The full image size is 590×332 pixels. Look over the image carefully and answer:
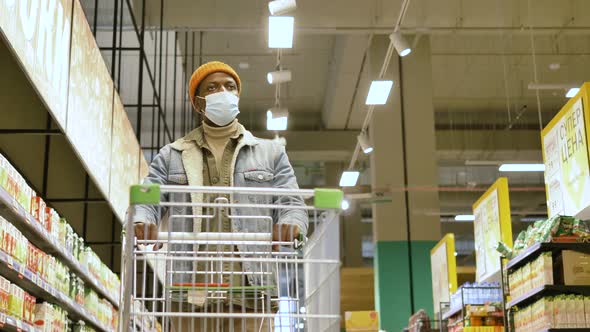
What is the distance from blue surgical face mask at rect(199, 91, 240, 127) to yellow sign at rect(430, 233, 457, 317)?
7.67 meters

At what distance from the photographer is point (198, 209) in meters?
2.79

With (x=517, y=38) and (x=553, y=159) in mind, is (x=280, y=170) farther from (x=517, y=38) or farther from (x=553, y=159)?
(x=517, y=38)

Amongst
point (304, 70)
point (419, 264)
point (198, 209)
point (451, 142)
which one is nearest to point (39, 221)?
point (198, 209)

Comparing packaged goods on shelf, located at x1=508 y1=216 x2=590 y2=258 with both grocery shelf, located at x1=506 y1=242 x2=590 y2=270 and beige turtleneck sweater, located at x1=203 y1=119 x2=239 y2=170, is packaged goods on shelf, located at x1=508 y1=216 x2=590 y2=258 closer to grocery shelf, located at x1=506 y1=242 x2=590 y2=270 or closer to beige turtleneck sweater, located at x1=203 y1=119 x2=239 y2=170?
grocery shelf, located at x1=506 y1=242 x2=590 y2=270

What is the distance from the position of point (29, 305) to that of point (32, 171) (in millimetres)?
2252

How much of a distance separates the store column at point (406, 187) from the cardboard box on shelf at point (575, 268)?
8.53m

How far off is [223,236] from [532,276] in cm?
419

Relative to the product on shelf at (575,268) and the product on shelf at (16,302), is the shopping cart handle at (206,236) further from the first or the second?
the product on shelf at (575,268)

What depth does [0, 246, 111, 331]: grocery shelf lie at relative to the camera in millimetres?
4242

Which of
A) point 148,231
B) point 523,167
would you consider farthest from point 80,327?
point 523,167

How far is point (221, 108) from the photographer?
119 inches

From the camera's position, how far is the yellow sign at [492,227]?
7980mm

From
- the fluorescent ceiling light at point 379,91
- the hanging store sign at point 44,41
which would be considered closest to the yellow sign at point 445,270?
the fluorescent ceiling light at point 379,91

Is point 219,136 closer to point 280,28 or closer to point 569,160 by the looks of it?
point 569,160
